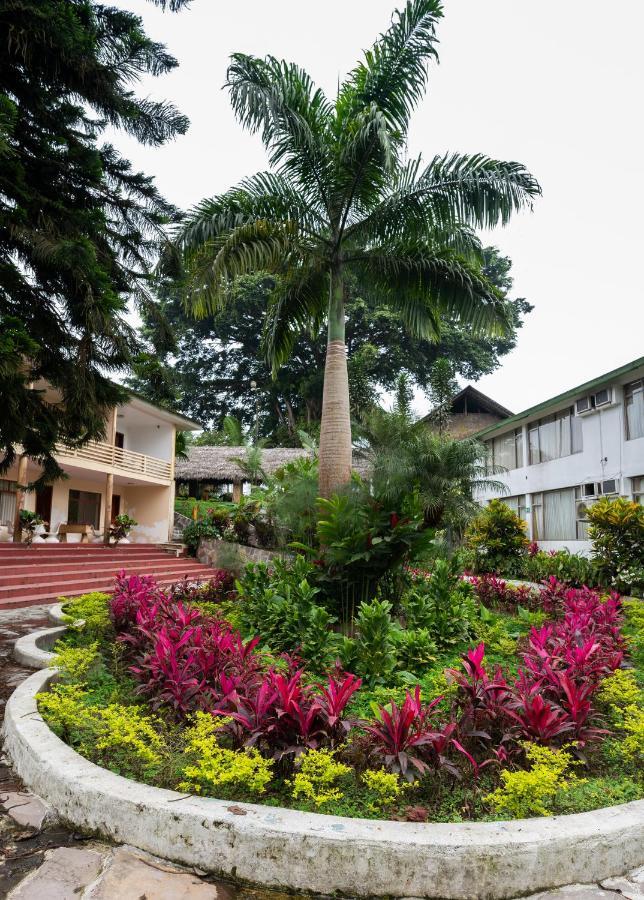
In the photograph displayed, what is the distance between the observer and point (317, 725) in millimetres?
3111

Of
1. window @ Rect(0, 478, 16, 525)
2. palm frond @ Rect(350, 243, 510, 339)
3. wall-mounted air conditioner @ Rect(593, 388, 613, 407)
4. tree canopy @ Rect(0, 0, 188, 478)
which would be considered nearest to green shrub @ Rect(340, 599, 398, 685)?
tree canopy @ Rect(0, 0, 188, 478)

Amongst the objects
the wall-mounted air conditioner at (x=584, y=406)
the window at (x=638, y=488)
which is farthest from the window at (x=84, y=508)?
the window at (x=638, y=488)

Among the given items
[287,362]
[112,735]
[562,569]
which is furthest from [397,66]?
[287,362]

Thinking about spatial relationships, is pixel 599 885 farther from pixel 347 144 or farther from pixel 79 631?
pixel 347 144

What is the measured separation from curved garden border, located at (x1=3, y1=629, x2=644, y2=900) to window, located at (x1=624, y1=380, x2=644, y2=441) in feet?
50.8

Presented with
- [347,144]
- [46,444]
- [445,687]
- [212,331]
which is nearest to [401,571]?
[445,687]

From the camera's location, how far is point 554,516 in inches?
816

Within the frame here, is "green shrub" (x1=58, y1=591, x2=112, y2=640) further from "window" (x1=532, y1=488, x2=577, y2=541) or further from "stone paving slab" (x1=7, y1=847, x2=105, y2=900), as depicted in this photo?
"window" (x1=532, y1=488, x2=577, y2=541)

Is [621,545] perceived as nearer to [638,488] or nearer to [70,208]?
[638,488]

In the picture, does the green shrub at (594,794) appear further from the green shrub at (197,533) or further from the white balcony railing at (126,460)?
the green shrub at (197,533)

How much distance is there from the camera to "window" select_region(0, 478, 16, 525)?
1812 cm

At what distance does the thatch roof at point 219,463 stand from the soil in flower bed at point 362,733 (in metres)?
22.6

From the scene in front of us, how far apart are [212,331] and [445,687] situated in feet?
120

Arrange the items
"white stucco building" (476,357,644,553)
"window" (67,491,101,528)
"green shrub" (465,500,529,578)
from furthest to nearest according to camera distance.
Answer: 1. "window" (67,491,101,528)
2. "white stucco building" (476,357,644,553)
3. "green shrub" (465,500,529,578)
